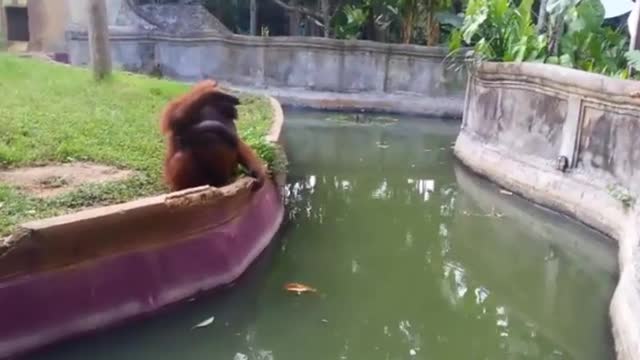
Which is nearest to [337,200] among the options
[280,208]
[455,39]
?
[280,208]

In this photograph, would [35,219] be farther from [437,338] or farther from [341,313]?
[437,338]

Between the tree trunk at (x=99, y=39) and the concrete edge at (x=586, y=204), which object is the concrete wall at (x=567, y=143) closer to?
the concrete edge at (x=586, y=204)

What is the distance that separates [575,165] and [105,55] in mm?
6307

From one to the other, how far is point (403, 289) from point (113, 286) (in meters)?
2.12

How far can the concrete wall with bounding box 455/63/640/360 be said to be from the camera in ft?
21.7

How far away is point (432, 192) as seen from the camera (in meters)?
8.48

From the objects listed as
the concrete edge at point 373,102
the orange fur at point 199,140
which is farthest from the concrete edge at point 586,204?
the concrete edge at point 373,102

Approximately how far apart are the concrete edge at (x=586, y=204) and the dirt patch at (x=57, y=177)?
139 inches

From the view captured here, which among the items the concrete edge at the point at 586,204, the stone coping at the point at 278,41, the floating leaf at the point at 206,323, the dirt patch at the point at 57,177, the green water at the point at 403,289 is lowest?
the green water at the point at 403,289

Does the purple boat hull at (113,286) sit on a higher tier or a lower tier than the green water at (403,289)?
higher

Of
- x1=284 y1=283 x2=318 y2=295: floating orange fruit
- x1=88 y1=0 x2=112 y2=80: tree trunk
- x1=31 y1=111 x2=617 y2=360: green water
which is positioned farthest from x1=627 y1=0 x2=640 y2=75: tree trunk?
x1=88 y1=0 x2=112 y2=80: tree trunk

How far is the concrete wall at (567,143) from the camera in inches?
261

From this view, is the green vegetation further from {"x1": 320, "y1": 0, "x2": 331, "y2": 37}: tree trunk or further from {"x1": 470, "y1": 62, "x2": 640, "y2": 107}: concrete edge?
{"x1": 320, "y1": 0, "x2": 331, "y2": 37}: tree trunk

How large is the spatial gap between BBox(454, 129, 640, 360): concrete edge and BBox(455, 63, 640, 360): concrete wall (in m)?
0.01
